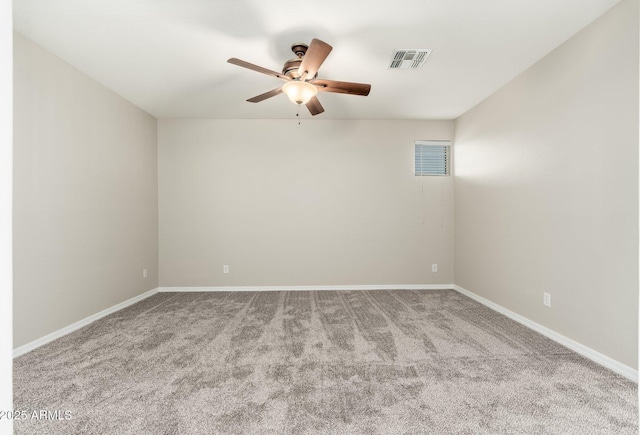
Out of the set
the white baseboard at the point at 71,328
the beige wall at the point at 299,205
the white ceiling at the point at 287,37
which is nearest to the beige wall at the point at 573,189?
the white ceiling at the point at 287,37

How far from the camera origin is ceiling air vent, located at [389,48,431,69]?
8.96ft

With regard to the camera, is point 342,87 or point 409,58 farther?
point 409,58

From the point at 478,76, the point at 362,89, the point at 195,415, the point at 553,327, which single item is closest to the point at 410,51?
the point at 362,89

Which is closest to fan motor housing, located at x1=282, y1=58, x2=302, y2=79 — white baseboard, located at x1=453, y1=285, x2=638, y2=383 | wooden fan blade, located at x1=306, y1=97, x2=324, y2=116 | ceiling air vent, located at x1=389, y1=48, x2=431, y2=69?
wooden fan blade, located at x1=306, y1=97, x2=324, y2=116

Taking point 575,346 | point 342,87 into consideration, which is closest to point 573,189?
point 575,346

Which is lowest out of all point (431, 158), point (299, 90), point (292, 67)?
point (431, 158)

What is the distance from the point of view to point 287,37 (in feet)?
8.23

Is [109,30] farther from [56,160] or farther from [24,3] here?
[56,160]

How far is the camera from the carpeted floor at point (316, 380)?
5.19 feet

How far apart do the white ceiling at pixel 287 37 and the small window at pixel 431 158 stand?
1.12 meters

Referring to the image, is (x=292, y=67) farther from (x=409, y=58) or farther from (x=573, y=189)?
(x=573, y=189)

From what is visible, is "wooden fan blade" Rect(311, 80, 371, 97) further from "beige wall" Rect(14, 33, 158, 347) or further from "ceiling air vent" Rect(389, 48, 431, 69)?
"beige wall" Rect(14, 33, 158, 347)

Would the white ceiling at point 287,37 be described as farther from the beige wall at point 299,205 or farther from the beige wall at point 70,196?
the beige wall at point 299,205

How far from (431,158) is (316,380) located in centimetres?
380
